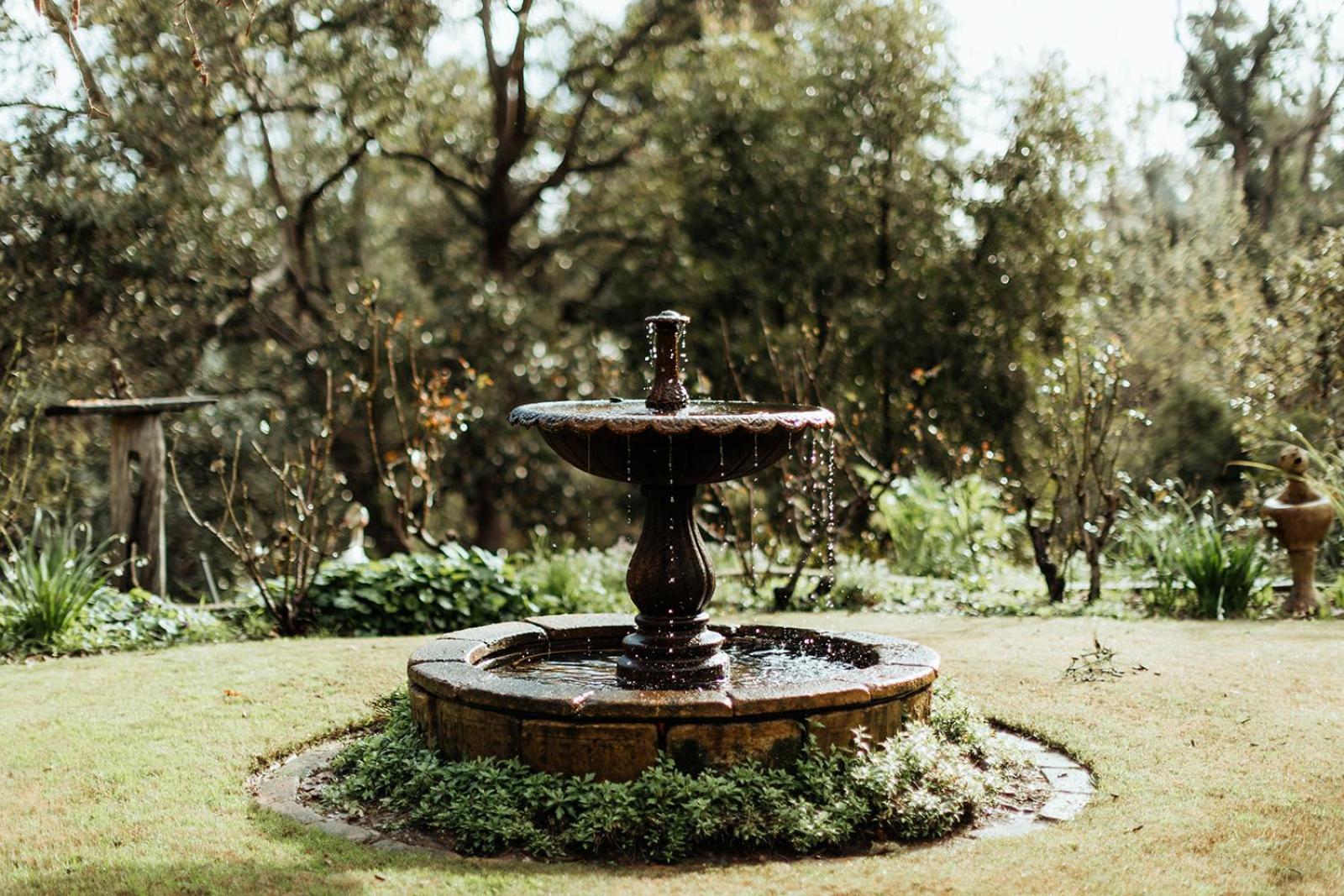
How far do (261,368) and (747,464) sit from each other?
11694 millimetres

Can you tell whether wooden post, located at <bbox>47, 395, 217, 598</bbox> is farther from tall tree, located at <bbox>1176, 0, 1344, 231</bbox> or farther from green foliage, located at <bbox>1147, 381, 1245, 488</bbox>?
tall tree, located at <bbox>1176, 0, 1344, 231</bbox>

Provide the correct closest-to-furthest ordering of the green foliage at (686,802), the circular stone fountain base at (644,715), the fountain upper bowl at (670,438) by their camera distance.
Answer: the green foliage at (686,802), the circular stone fountain base at (644,715), the fountain upper bowl at (670,438)

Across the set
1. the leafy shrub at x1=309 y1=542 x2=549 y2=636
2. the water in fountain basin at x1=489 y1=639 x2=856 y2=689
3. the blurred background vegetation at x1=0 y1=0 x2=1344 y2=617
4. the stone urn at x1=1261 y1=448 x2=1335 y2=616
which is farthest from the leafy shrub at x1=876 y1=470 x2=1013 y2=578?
the water in fountain basin at x1=489 y1=639 x2=856 y2=689

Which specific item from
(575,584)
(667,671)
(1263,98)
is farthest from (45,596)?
(1263,98)

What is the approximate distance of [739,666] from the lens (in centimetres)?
616

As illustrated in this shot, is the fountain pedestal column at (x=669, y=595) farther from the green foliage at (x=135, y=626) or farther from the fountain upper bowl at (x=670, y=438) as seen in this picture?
the green foliage at (x=135, y=626)

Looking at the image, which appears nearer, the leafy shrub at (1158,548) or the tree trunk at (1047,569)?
the leafy shrub at (1158,548)

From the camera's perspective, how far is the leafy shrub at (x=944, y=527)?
11398 mm

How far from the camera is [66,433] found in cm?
1291

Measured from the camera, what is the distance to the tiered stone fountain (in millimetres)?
4703

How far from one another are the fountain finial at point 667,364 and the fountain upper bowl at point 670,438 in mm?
159

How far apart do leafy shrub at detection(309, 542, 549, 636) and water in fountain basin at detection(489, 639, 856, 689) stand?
264cm

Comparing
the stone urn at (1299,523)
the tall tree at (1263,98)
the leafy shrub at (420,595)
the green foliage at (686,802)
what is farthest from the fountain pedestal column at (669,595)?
the tall tree at (1263,98)

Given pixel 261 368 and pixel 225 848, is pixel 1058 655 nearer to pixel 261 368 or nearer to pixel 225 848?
pixel 225 848
